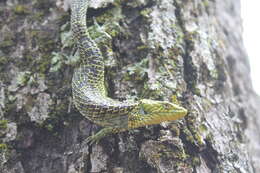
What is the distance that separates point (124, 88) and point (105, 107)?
1.31 ft

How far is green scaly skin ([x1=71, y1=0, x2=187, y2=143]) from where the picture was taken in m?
3.01

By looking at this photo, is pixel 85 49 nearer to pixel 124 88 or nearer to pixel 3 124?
pixel 124 88

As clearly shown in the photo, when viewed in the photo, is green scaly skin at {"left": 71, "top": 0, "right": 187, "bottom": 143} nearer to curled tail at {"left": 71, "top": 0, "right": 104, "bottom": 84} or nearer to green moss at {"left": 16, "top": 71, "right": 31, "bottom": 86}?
curled tail at {"left": 71, "top": 0, "right": 104, "bottom": 84}

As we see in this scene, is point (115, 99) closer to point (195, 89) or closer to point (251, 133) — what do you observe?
point (195, 89)

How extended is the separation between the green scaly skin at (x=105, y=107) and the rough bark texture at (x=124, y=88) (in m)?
0.12

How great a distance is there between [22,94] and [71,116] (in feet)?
1.83

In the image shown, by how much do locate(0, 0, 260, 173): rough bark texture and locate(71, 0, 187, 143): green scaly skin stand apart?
0.12 m

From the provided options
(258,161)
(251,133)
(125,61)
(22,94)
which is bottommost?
(258,161)

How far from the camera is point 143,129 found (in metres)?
3.17

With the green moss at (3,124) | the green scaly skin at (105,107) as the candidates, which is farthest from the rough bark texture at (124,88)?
the green scaly skin at (105,107)

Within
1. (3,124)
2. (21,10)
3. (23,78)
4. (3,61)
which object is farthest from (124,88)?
Result: (21,10)

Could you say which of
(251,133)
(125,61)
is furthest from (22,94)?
(251,133)

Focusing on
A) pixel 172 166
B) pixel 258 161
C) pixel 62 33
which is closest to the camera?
pixel 172 166

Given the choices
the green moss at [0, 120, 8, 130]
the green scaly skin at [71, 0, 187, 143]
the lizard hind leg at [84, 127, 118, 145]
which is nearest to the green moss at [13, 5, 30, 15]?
the green scaly skin at [71, 0, 187, 143]
